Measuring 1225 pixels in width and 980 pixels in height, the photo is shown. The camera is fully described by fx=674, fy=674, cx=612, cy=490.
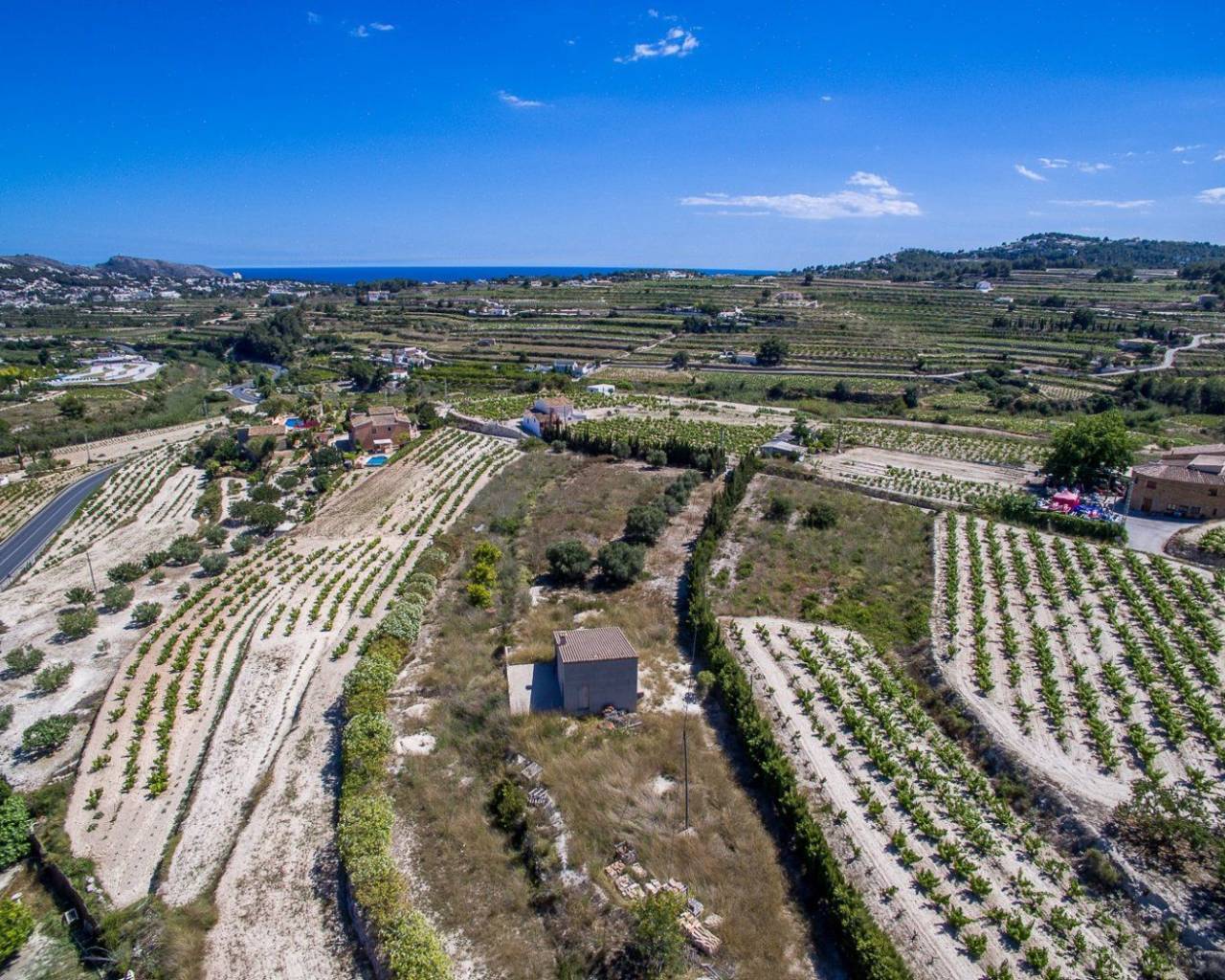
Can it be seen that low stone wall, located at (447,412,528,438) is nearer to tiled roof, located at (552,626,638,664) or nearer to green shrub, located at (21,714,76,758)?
tiled roof, located at (552,626,638,664)

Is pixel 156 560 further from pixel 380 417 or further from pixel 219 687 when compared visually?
pixel 380 417

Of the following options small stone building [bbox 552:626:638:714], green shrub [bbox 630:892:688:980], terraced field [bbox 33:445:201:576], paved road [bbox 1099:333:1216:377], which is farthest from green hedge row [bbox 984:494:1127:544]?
paved road [bbox 1099:333:1216:377]

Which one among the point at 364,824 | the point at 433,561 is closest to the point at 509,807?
the point at 364,824

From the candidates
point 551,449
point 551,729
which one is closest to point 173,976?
point 551,729

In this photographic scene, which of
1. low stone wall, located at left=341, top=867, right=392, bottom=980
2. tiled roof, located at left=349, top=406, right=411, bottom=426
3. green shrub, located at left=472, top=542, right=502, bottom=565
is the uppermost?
tiled roof, located at left=349, top=406, right=411, bottom=426

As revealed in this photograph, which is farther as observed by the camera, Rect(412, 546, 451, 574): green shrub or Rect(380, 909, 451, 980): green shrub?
Rect(412, 546, 451, 574): green shrub
